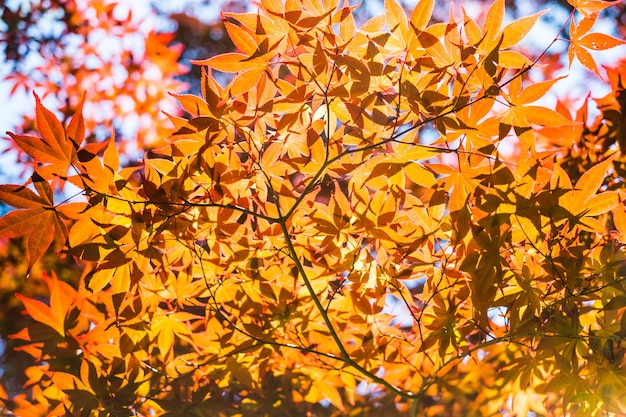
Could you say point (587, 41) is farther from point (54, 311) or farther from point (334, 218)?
point (54, 311)

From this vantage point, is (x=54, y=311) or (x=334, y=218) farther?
(x=54, y=311)

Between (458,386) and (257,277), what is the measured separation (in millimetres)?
617

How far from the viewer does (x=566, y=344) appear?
0.74m

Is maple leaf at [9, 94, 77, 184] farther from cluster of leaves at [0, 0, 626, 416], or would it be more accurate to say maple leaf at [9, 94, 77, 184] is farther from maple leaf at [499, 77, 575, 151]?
maple leaf at [499, 77, 575, 151]

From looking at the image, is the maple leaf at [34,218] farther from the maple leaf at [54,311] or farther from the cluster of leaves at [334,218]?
the maple leaf at [54,311]

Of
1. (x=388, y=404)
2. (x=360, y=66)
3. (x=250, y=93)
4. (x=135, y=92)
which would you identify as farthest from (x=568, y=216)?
(x=135, y=92)

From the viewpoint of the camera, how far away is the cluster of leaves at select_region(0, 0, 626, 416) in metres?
0.65

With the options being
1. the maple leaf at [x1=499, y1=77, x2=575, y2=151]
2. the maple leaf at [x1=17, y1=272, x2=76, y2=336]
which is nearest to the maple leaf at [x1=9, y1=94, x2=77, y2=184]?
the maple leaf at [x1=17, y1=272, x2=76, y2=336]

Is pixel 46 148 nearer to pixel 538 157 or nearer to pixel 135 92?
pixel 538 157

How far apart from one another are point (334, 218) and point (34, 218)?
1.23 ft

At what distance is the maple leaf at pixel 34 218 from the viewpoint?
0.62 m

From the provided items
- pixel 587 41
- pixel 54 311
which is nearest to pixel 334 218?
pixel 587 41

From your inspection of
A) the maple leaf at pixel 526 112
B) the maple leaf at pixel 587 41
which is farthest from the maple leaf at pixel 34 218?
the maple leaf at pixel 587 41

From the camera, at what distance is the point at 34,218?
640 mm
